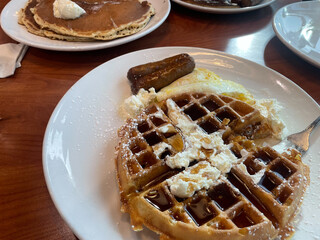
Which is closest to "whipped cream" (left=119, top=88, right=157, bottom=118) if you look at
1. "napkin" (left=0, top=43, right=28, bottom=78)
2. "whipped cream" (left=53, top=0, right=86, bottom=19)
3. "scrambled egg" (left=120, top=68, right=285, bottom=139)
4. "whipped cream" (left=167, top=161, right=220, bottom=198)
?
"scrambled egg" (left=120, top=68, right=285, bottom=139)

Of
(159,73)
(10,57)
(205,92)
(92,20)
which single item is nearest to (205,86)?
(205,92)

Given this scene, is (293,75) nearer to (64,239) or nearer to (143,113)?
(143,113)

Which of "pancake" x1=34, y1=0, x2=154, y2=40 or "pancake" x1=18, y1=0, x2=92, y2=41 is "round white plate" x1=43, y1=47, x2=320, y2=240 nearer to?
"pancake" x1=34, y1=0, x2=154, y2=40

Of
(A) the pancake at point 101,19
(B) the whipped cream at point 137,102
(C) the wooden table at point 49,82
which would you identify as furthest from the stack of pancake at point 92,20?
(B) the whipped cream at point 137,102

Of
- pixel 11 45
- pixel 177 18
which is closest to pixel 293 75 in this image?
pixel 177 18

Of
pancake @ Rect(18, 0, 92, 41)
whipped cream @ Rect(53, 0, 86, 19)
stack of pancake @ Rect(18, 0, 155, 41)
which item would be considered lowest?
pancake @ Rect(18, 0, 92, 41)

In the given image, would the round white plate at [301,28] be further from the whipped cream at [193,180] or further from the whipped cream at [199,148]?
the whipped cream at [193,180]

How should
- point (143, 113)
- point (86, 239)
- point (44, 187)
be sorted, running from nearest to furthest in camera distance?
point (86, 239) → point (44, 187) → point (143, 113)
